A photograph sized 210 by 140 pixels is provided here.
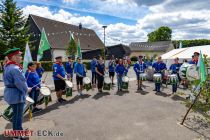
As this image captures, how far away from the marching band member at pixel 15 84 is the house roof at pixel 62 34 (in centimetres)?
3314

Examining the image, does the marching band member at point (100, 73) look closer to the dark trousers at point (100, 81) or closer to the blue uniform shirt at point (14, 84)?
the dark trousers at point (100, 81)

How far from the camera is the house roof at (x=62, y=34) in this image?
38.6 metres

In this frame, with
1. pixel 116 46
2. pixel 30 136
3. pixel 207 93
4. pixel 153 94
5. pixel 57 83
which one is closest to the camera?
pixel 207 93

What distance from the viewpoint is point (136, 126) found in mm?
6520

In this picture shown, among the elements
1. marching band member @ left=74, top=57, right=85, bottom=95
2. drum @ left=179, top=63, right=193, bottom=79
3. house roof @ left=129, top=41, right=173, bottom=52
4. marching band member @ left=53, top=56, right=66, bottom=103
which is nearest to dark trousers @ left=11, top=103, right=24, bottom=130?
marching band member @ left=53, top=56, right=66, bottom=103

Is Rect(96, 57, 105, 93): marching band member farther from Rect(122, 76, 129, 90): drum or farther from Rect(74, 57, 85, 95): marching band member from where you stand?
Rect(122, 76, 129, 90): drum

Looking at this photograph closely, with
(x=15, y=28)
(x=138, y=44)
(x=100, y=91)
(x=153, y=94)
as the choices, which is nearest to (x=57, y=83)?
(x=100, y=91)

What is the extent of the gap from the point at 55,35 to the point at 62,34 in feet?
7.22

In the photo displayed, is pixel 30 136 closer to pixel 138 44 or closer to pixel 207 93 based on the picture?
pixel 207 93

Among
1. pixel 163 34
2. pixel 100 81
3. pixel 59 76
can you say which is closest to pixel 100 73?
pixel 100 81

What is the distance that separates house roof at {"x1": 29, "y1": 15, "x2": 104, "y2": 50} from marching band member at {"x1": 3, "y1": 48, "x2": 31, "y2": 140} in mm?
33136

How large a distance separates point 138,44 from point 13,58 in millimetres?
71307

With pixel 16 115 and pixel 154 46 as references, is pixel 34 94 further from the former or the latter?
pixel 154 46

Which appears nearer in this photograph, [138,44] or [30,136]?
[30,136]
